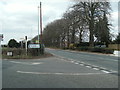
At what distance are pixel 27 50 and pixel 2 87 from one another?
875 inches

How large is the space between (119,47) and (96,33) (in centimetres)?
1349

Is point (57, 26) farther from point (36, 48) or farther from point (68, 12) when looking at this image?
point (36, 48)

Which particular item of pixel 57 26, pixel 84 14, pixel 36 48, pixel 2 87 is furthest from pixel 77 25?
pixel 2 87

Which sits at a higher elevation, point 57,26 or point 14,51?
point 57,26

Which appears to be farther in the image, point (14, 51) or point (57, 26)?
point (57, 26)

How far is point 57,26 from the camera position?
8531 cm

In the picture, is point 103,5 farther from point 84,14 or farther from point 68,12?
Answer: point 68,12

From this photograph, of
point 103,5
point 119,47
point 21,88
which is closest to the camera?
point 21,88

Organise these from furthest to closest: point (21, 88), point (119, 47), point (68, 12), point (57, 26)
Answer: point (57, 26) → point (119, 47) → point (68, 12) → point (21, 88)

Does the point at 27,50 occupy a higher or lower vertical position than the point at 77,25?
lower

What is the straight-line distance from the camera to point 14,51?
2995 cm

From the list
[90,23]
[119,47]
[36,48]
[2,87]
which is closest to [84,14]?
[90,23]

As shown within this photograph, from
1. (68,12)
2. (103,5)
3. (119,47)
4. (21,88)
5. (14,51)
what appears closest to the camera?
(21,88)

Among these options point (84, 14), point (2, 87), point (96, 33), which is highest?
point (84, 14)
